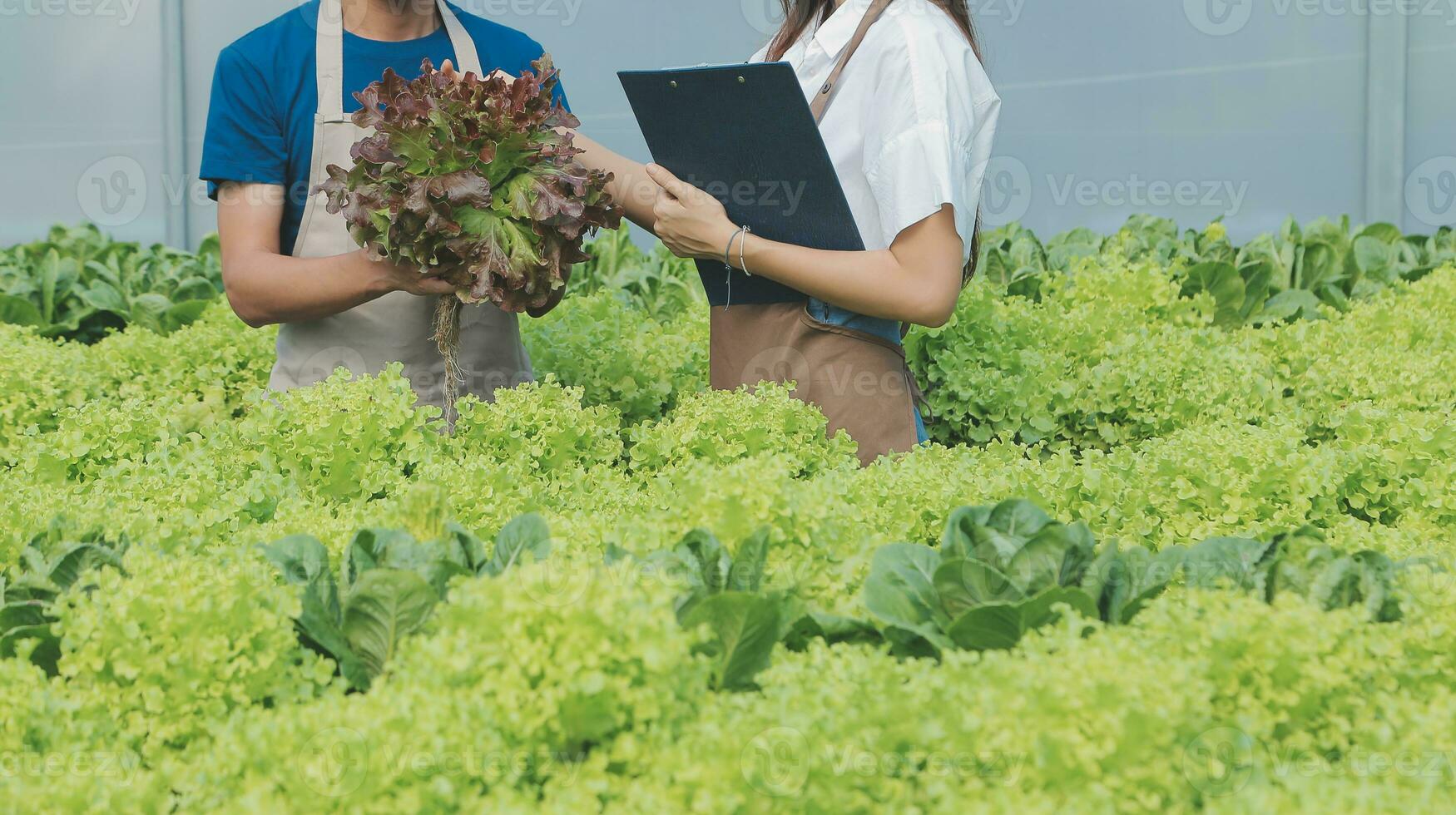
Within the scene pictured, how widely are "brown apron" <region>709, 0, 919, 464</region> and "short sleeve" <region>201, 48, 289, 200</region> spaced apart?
1.16 meters

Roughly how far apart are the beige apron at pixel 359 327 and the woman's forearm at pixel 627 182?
1.14ft

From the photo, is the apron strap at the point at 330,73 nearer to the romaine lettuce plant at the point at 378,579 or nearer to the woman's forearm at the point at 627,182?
the woman's forearm at the point at 627,182

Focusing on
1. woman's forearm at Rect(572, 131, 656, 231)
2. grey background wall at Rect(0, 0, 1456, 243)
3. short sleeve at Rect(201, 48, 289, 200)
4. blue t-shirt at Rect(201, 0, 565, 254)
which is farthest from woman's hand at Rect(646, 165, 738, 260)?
grey background wall at Rect(0, 0, 1456, 243)

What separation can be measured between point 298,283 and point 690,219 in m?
0.88

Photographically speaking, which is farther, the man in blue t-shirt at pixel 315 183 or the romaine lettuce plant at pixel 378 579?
the man in blue t-shirt at pixel 315 183

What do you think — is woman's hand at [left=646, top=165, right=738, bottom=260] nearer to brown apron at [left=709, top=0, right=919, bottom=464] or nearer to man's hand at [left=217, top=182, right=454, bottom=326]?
brown apron at [left=709, top=0, right=919, bottom=464]

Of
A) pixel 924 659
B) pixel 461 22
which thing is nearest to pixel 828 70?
pixel 461 22

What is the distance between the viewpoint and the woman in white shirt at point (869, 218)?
8.73ft

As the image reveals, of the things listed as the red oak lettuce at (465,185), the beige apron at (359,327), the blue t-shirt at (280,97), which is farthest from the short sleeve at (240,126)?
the red oak lettuce at (465,185)

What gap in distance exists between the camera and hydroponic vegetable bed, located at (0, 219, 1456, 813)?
1.35 metres

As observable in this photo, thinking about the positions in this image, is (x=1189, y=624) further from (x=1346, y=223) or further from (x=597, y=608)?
(x=1346, y=223)

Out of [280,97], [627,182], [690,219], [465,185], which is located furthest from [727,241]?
[280,97]

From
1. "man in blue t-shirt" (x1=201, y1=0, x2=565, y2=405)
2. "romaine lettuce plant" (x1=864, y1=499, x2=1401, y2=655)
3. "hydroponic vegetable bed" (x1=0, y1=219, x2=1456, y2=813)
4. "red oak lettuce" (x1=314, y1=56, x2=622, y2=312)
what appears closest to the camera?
"hydroponic vegetable bed" (x1=0, y1=219, x2=1456, y2=813)

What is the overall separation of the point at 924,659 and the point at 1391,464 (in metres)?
1.55
